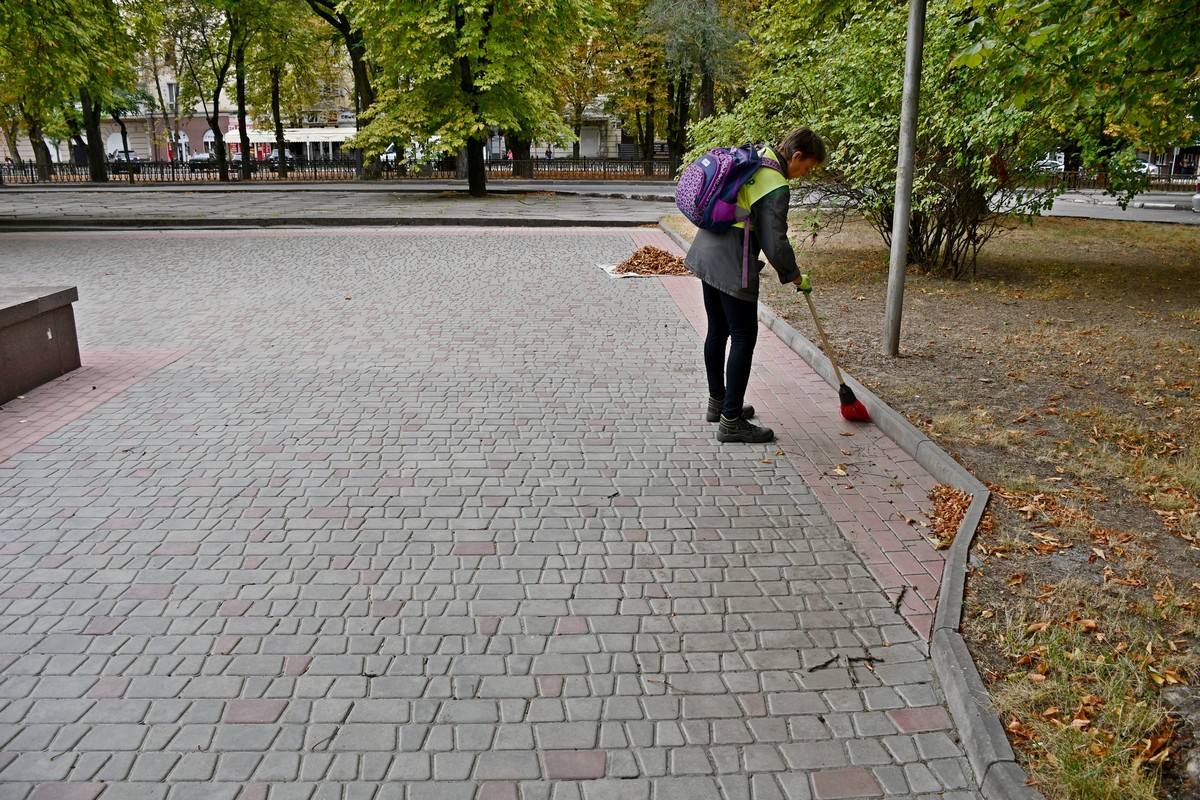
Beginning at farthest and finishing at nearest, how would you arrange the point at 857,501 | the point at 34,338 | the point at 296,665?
1. the point at 34,338
2. the point at 857,501
3. the point at 296,665

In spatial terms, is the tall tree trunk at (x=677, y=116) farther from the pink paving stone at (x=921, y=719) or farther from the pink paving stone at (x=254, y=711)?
the pink paving stone at (x=254, y=711)

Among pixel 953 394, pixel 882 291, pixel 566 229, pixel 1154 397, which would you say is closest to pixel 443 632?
pixel 953 394

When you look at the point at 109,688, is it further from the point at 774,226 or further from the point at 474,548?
the point at 774,226

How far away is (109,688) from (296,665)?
25.4 inches

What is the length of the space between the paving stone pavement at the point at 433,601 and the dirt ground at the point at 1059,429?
0.59 metres

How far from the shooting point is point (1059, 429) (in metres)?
6.11

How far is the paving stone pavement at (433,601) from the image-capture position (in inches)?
118

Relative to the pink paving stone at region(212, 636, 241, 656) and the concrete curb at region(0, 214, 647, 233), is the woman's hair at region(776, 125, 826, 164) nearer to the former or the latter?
the pink paving stone at region(212, 636, 241, 656)

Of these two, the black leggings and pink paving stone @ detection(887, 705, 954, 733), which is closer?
pink paving stone @ detection(887, 705, 954, 733)

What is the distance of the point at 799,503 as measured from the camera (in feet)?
16.6

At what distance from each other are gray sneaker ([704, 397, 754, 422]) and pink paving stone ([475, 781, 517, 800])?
379 centimetres

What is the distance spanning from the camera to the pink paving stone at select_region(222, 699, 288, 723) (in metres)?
3.17

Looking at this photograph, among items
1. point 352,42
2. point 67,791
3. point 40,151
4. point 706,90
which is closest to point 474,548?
point 67,791

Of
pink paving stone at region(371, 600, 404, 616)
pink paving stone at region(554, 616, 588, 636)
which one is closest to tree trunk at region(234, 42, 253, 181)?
pink paving stone at region(371, 600, 404, 616)
